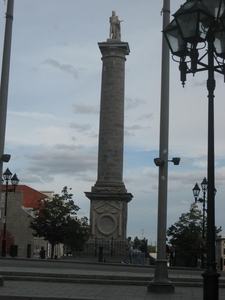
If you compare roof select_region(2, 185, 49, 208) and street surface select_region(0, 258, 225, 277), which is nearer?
street surface select_region(0, 258, 225, 277)

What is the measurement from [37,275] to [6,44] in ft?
25.9

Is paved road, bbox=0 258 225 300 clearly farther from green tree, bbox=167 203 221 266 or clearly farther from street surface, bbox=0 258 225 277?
green tree, bbox=167 203 221 266

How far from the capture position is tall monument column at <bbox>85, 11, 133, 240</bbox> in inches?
1543

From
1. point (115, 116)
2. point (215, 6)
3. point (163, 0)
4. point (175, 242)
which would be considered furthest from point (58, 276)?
point (175, 242)

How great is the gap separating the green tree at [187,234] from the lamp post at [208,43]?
5185 cm

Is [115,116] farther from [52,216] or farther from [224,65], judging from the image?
[224,65]

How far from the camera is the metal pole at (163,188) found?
53.2 feet

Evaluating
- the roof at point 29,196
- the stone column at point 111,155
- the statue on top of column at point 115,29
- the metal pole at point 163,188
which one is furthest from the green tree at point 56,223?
the metal pole at point 163,188

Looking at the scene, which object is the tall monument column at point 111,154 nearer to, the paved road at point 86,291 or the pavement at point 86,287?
the pavement at point 86,287

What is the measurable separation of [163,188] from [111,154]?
23.5m

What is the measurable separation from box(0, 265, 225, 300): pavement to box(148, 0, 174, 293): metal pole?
301 millimetres

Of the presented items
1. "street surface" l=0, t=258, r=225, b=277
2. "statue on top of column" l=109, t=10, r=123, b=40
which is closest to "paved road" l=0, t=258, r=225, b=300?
"street surface" l=0, t=258, r=225, b=277

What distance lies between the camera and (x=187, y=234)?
65812 millimetres

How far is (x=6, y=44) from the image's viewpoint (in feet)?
57.8
